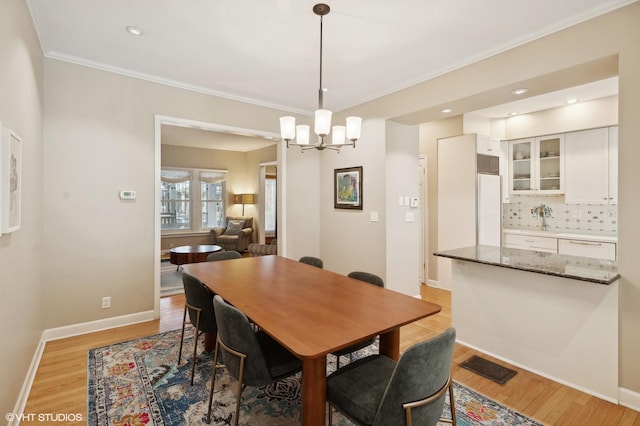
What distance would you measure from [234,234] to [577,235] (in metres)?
6.78

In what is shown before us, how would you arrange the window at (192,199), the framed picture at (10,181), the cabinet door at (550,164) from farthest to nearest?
1. the window at (192,199)
2. the cabinet door at (550,164)
3. the framed picture at (10,181)

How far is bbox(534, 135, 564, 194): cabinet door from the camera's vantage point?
4.73 m

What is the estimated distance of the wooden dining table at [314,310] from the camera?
58.5 inches

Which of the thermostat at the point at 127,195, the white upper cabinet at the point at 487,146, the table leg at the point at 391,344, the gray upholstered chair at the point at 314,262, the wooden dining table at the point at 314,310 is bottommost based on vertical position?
the table leg at the point at 391,344

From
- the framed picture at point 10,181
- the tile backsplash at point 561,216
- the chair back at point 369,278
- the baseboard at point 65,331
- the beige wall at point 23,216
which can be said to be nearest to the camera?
the framed picture at point 10,181

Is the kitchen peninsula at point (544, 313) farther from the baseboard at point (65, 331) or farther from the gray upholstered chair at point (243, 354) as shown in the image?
the baseboard at point (65, 331)

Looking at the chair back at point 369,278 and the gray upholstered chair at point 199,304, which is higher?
the chair back at point 369,278

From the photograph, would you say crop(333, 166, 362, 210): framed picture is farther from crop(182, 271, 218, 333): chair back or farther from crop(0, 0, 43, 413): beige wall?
crop(0, 0, 43, 413): beige wall

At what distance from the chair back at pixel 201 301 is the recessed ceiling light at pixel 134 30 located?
2.05m

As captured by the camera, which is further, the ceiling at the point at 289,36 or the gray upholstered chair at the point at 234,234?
the gray upholstered chair at the point at 234,234

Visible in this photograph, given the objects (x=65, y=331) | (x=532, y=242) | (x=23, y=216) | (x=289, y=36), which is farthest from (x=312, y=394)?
(x=532, y=242)

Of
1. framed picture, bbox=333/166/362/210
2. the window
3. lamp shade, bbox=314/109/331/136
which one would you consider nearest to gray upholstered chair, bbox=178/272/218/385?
lamp shade, bbox=314/109/331/136

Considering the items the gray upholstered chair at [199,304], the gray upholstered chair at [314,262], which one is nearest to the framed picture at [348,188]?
the gray upholstered chair at [314,262]

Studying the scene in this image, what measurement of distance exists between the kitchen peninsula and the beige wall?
3.22m
